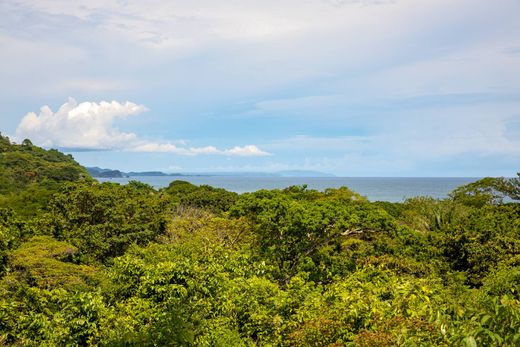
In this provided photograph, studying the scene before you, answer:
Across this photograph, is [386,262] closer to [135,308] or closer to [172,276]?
[172,276]

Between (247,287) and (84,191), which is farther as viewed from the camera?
(84,191)

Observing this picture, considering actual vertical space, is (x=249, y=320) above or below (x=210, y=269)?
below

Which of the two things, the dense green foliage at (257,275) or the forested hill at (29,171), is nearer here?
the dense green foliage at (257,275)

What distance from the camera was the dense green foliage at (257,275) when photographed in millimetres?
7250

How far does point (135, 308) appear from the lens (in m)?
9.59

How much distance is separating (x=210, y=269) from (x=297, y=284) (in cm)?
212

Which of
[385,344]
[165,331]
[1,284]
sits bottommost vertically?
[1,284]

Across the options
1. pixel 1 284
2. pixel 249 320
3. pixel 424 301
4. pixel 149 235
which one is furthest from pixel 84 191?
pixel 424 301

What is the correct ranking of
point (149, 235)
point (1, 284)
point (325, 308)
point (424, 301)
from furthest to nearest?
point (149, 235), point (1, 284), point (325, 308), point (424, 301)

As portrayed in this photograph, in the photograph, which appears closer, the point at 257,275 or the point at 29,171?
the point at 257,275

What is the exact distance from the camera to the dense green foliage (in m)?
7.25

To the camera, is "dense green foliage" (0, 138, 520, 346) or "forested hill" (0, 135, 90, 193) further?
"forested hill" (0, 135, 90, 193)

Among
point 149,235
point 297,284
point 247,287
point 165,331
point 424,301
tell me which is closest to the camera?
point 424,301

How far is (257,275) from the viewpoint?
14.7 metres
